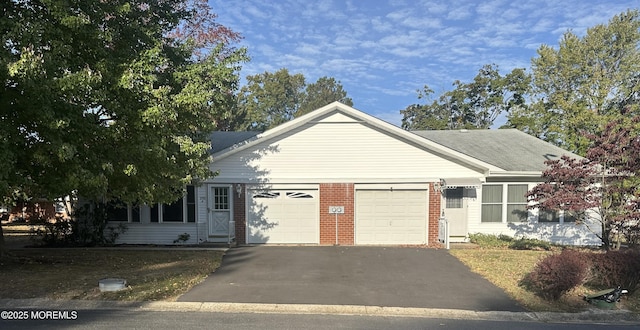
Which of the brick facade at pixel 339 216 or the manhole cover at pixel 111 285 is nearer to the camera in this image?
the manhole cover at pixel 111 285

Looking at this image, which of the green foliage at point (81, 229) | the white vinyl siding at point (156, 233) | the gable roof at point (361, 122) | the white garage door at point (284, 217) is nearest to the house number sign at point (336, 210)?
the white garage door at point (284, 217)

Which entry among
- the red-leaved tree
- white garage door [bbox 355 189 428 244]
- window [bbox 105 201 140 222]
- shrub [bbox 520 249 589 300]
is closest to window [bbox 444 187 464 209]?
white garage door [bbox 355 189 428 244]

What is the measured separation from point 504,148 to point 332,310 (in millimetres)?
13194

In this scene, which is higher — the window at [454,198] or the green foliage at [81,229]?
the window at [454,198]

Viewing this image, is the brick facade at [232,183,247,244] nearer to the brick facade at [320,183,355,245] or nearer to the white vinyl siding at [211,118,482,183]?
the white vinyl siding at [211,118,482,183]

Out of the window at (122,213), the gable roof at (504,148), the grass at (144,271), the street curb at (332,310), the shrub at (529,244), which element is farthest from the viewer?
the gable roof at (504,148)

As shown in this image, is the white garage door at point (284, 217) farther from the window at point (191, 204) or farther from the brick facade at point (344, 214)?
the window at point (191, 204)

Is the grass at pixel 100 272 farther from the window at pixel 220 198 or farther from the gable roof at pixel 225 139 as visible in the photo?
the gable roof at pixel 225 139

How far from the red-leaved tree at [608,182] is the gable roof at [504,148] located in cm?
230

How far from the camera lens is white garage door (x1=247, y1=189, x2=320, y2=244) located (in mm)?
14188

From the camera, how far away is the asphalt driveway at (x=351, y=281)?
291 inches

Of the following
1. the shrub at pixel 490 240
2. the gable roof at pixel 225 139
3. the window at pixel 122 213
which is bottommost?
the shrub at pixel 490 240

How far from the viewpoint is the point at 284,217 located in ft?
46.9

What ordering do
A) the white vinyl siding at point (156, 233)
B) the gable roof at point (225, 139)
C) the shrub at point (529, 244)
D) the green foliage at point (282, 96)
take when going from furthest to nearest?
the green foliage at point (282, 96) → the gable roof at point (225, 139) → the white vinyl siding at point (156, 233) → the shrub at point (529, 244)
